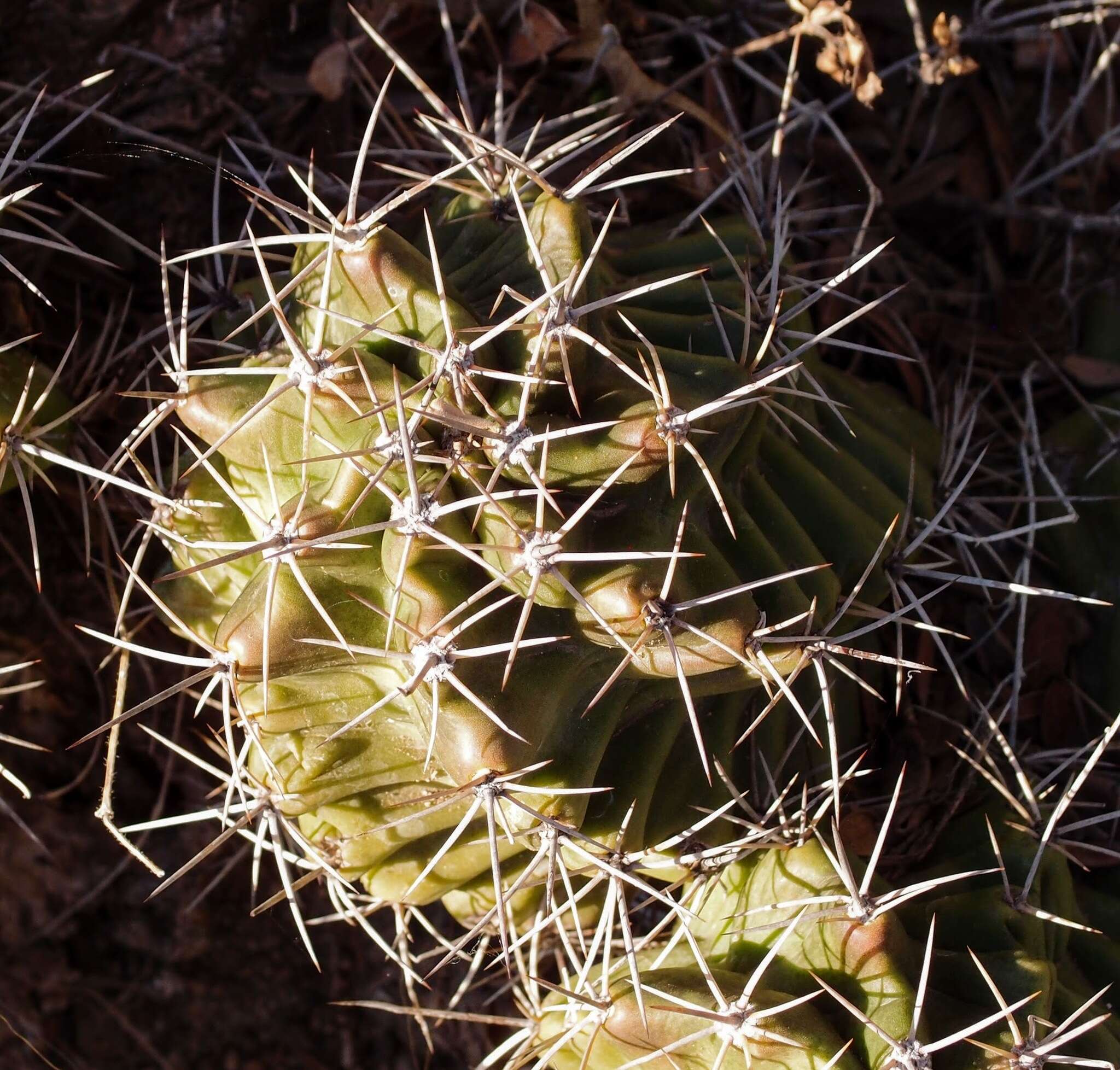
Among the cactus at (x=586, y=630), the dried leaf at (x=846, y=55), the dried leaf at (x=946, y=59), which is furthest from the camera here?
the dried leaf at (x=946, y=59)

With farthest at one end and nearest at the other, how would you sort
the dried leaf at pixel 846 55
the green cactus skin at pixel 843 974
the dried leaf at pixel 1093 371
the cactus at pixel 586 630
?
the dried leaf at pixel 1093 371, the dried leaf at pixel 846 55, the green cactus skin at pixel 843 974, the cactus at pixel 586 630

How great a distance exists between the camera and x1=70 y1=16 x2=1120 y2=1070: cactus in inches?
58.3

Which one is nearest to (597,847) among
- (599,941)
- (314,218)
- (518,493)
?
(599,941)

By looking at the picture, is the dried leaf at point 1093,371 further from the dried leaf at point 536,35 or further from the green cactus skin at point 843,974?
the dried leaf at point 536,35

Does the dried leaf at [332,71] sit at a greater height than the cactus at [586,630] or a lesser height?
greater

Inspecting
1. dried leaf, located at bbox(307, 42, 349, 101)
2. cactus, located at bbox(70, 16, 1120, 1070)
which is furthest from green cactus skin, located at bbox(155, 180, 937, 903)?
dried leaf, located at bbox(307, 42, 349, 101)

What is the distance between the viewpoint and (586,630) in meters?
1.56

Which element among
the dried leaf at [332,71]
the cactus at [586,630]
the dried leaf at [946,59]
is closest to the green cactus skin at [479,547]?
the cactus at [586,630]

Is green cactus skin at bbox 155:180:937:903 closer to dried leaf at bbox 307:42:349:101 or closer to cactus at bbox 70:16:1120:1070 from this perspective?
cactus at bbox 70:16:1120:1070

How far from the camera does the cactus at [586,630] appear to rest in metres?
1.48

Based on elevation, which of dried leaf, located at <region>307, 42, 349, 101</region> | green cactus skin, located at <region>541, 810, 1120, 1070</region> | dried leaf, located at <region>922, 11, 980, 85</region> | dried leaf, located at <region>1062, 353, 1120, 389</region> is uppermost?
dried leaf, located at <region>922, 11, 980, 85</region>

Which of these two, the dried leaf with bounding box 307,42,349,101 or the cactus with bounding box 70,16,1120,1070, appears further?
the dried leaf with bounding box 307,42,349,101

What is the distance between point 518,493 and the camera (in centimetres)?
143

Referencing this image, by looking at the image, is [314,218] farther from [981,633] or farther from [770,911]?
[981,633]
